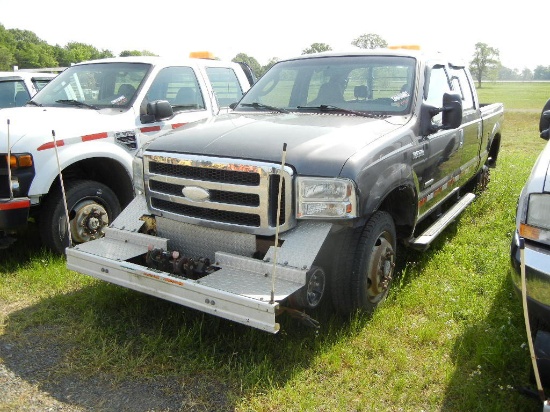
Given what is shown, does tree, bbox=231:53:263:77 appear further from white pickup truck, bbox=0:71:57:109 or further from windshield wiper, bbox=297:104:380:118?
white pickup truck, bbox=0:71:57:109

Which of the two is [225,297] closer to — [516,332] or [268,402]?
[268,402]

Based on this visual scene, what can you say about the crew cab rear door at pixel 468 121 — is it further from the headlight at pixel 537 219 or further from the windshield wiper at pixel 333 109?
the headlight at pixel 537 219

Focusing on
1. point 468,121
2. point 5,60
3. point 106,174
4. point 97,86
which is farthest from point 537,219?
point 5,60

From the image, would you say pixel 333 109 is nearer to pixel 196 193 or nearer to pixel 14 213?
pixel 196 193

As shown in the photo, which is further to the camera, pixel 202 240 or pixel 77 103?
pixel 77 103

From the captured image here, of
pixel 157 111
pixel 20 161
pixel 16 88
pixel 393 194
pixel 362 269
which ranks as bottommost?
pixel 362 269

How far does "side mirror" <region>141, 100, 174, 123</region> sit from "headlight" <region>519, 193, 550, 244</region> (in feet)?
13.2

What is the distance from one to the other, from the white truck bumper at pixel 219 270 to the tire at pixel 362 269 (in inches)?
16.4

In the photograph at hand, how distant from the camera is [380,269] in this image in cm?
407

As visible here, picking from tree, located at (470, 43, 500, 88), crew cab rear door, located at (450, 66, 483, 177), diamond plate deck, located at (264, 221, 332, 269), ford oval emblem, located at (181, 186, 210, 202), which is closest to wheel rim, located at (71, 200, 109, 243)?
ford oval emblem, located at (181, 186, 210, 202)

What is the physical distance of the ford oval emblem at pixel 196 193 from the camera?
3.72 meters

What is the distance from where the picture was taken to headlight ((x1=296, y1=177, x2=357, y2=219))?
134 inches

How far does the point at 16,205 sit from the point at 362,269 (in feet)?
10.3

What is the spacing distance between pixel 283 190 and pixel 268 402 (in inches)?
52.1
